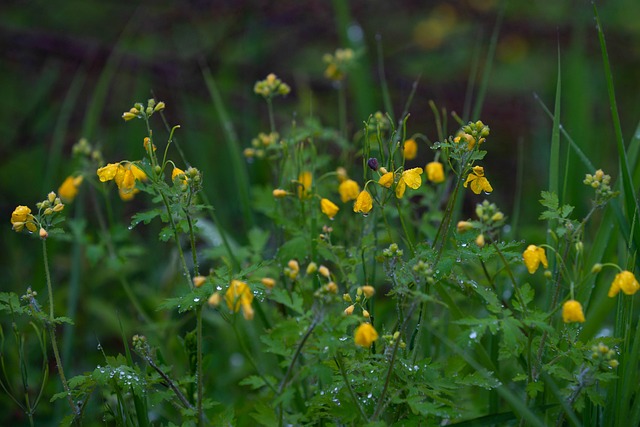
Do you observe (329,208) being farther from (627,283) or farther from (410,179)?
(627,283)

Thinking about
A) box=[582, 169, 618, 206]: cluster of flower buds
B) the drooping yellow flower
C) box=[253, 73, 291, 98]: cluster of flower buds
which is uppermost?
box=[253, 73, 291, 98]: cluster of flower buds

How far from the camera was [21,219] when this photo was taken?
160cm

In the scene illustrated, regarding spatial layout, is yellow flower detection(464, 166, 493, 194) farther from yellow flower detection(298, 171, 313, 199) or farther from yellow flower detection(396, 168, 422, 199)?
yellow flower detection(298, 171, 313, 199)

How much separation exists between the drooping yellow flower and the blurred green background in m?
1.06

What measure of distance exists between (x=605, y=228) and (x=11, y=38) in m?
2.95

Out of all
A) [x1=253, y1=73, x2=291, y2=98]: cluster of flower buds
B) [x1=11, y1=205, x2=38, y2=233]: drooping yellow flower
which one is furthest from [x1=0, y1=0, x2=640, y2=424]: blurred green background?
[x1=11, y1=205, x2=38, y2=233]: drooping yellow flower

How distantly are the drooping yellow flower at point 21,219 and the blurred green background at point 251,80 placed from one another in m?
1.06

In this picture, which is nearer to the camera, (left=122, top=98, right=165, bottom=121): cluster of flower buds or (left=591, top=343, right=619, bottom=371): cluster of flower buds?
(left=591, top=343, right=619, bottom=371): cluster of flower buds

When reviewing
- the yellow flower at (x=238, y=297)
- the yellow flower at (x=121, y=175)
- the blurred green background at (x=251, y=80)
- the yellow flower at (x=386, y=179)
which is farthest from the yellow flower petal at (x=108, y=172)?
the blurred green background at (x=251, y=80)

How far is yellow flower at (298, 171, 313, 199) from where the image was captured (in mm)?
1991

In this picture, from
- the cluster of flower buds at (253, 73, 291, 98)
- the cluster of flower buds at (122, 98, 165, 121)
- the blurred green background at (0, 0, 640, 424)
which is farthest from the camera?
the blurred green background at (0, 0, 640, 424)

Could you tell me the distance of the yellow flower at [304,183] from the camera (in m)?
1.99

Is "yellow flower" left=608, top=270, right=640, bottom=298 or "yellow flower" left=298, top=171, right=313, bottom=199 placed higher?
"yellow flower" left=298, top=171, right=313, bottom=199

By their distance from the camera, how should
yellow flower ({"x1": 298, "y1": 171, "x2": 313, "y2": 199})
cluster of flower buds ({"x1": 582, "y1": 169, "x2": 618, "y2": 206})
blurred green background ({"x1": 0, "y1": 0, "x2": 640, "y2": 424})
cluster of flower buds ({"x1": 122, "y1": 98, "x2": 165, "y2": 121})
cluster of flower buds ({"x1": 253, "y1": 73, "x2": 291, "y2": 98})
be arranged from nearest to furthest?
1. cluster of flower buds ({"x1": 582, "y1": 169, "x2": 618, "y2": 206})
2. cluster of flower buds ({"x1": 122, "y1": 98, "x2": 165, "y2": 121})
3. yellow flower ({"x1": 298, "y1": 171, "x2": 313, "y2": 199})
4. cluster of flower buds ({"x1": 253, "y1": 73, "x2": 291, "y2": 98})
5. blurred green background ({"x1": 0, "y1": 0, "x2": 640, "y2": 424})
